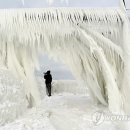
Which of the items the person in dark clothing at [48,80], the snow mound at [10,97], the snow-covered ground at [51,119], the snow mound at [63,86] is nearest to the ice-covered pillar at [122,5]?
the snow-covered ground at [51,119]

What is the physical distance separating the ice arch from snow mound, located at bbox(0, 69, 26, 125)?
40cm

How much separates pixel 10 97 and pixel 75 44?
2.04 m

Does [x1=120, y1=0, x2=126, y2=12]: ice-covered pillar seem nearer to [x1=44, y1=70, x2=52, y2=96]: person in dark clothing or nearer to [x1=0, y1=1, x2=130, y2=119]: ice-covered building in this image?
[x1=0, y1=1, x2=130, y2=119]: ice-covered building

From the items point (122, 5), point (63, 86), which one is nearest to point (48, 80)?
point (63, 86)

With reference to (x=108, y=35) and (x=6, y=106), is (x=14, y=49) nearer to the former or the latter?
(x=6, y=106)

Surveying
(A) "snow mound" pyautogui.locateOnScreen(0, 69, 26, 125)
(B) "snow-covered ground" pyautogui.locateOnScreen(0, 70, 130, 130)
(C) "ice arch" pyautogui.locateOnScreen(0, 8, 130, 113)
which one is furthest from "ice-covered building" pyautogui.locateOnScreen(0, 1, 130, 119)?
(B) "snow-covered ground" pyautogui.locateOnScreen(0, 70, 130, 130)

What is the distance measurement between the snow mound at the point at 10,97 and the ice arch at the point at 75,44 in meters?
0.40

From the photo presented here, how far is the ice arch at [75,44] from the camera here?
8500 millimetres

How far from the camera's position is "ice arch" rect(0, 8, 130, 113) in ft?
27.9

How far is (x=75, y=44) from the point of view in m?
8.98

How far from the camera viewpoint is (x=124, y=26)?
9.27 m

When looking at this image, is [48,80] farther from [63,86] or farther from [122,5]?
[122,5]

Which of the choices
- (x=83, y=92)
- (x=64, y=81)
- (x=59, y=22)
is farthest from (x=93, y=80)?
(x=64, y=81)

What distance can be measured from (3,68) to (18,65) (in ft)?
1.56
